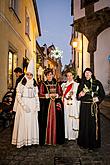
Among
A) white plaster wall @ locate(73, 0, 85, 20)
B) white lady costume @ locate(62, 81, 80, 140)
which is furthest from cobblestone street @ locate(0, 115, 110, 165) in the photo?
white plaster wall @ locate(73, 0, 85, 20)

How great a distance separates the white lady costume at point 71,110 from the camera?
7129 millimetres

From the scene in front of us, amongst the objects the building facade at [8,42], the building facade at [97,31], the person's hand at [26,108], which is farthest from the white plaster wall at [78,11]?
the person's hand at [26,108]

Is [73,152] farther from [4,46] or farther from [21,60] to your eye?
[21,60]

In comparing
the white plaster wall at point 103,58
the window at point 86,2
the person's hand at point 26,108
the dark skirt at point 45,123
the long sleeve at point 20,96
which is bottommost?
the dark skirt at point 45,123

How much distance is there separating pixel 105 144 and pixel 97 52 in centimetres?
1050

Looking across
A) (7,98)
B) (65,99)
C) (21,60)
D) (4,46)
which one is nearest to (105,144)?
(65,99)

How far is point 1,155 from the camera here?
5.45 m

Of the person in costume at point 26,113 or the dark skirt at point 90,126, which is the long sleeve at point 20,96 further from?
the dark skirt at point 90,126

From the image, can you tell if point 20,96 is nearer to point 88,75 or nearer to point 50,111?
point 50,111

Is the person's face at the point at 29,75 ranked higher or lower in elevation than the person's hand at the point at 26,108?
higher

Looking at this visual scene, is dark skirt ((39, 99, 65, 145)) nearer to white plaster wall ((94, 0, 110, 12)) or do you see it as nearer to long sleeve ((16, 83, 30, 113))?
long sleeve ((16, 83, 30, 113))

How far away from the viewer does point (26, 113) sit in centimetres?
615

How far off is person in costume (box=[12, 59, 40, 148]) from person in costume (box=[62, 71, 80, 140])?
3.83 feet

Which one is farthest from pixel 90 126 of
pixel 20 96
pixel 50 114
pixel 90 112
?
pixel 20 96
